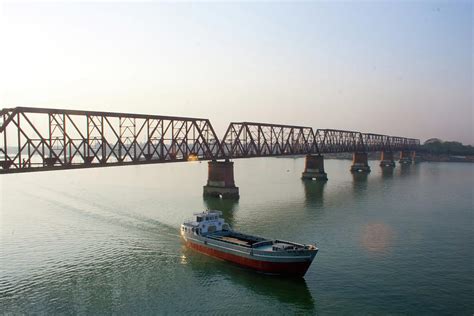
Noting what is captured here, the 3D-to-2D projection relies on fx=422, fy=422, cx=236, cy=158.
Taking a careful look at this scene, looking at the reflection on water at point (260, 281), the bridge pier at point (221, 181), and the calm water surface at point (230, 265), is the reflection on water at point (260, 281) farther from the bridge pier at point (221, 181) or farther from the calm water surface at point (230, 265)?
the bridge pier at point (221, 181)

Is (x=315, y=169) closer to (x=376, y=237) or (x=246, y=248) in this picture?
(x=376, y=237)

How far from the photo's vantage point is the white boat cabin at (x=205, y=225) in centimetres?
5208

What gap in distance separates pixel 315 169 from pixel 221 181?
57.7 metres

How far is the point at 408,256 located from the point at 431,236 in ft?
41.2

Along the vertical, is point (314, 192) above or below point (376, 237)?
above

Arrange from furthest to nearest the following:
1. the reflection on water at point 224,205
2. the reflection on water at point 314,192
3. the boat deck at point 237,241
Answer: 1. the reflection on water at point 314,192
2. the reflection on water at point 224,205
3. the boat deck at point 237,241

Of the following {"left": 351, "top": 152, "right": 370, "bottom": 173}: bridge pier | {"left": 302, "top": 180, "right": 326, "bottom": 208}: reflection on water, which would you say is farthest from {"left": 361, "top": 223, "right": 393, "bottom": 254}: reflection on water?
{"left": 351, "top": 152, "right": 370, "bottom": 173}: bridge pier

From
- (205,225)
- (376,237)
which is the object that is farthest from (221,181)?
(376,237)

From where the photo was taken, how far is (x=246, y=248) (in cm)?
4453

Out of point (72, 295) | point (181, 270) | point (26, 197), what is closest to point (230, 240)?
point (181, 270)

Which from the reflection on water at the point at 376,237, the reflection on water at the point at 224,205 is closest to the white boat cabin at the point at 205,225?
the reflection on water at the point at 224,205

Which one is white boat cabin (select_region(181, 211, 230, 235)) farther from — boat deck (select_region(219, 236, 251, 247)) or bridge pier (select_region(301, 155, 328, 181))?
bridge pier (select_region(301, 155, 328, 181))

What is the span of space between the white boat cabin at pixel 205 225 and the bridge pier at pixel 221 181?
4331 cm

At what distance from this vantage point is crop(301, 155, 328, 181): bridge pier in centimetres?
14625
